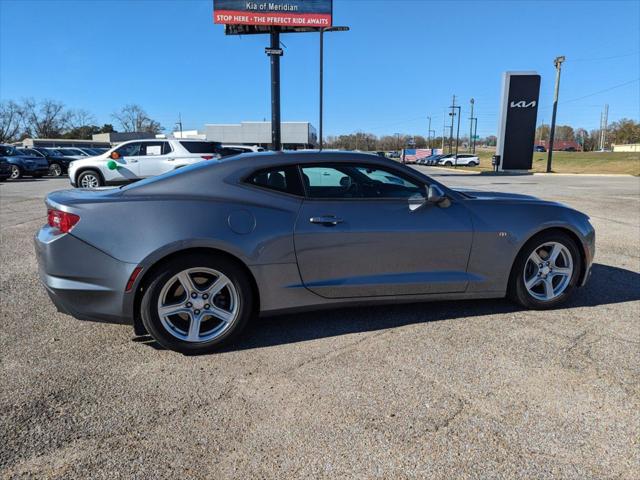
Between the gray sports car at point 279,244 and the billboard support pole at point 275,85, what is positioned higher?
the billboard support pole at point 275,85

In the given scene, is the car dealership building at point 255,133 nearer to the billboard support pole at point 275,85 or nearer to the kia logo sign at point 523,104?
the kia logo sign at point 523,104

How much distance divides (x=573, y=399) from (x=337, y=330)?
5.55 ft

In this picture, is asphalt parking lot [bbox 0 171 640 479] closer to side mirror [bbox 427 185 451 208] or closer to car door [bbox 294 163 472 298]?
car door [bbox 294 163 472 298]

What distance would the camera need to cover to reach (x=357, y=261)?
11.3 feet

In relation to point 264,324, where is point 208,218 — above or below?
above

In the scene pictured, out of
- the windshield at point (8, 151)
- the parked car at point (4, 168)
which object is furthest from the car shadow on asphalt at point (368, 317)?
the windshield at point (8, 151)

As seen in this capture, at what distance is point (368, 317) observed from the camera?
12.7ft

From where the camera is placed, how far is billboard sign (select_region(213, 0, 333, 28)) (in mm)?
26609

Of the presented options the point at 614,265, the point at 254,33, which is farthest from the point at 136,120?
the point at 614,265

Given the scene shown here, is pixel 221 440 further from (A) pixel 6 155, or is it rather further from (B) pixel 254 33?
(B) pixel 254 33

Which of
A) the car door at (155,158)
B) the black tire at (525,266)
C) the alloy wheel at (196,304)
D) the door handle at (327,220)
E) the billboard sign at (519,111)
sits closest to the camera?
the alloy wheel at (196,304)

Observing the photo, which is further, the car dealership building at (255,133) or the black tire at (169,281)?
the car dealership building at (255,133)

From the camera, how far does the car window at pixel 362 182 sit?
360 cm

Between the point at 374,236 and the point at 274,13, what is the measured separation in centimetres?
2705
